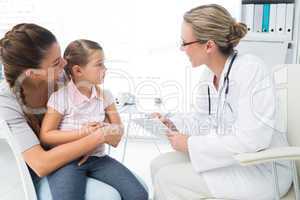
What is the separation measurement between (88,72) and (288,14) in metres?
1.82

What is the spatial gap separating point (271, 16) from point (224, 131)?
1536 mm

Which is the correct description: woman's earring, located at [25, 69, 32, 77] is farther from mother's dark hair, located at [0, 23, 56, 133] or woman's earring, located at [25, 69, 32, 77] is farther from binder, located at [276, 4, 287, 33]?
binder, located at [276, 4, 287, 33]

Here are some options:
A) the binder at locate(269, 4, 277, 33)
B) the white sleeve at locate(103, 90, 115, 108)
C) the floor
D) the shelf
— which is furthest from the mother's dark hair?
the binder at locate(269, 4, 277, 33)

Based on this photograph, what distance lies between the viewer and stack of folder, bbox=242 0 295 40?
8.93 feet

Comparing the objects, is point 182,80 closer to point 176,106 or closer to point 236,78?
point 176,106

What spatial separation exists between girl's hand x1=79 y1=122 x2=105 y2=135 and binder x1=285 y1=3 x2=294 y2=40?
1.85 metres

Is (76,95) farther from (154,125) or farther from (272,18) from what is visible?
(272,18)

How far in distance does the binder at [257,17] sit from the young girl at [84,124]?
1597 mm

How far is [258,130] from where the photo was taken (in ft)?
4.28

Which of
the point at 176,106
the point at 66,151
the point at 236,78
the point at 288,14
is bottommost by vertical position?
the point at 176,106

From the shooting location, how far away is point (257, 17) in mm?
2760

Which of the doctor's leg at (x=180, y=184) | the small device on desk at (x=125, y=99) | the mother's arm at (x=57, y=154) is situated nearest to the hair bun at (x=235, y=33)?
the doctor's leg at (x=180, y=184)

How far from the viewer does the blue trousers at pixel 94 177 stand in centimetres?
132

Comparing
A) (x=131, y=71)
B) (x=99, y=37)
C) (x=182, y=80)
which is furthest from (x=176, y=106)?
(x=99, y=37)
